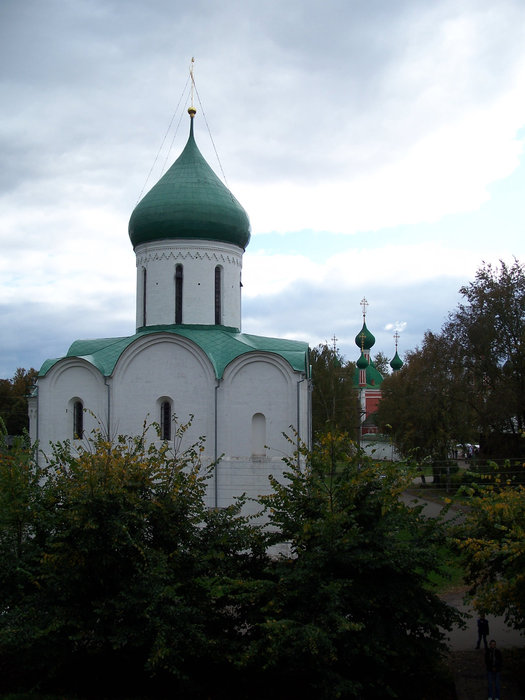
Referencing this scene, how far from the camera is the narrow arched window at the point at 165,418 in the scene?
50.7 feet

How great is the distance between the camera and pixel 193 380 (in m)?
15.3

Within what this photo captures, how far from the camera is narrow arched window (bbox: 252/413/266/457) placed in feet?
49.7

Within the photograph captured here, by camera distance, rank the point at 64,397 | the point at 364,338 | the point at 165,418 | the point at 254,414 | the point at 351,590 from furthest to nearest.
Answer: the point at 364,338 → the point at 64,397 → the point at 165,418 → the point at 254,414 → the point at 351,590

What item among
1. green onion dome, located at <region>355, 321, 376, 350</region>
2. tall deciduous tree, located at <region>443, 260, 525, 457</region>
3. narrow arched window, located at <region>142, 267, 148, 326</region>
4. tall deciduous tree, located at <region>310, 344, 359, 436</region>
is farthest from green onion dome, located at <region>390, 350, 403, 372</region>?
narrow arched window, located at <region>142, 267, 148, 326</region>

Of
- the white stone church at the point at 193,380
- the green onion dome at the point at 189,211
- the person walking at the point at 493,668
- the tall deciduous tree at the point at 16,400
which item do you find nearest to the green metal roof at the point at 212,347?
the white stone church at the point at 193,380

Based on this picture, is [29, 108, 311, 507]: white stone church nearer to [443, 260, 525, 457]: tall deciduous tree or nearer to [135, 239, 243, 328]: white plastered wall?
[135, 239, 243, 328]: white plastered wall

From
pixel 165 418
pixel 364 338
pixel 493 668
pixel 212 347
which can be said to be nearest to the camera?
pixel 493 668

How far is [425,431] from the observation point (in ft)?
90.6

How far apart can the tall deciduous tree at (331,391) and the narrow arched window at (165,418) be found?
15.8m

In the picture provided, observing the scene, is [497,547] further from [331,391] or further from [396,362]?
[396,362]

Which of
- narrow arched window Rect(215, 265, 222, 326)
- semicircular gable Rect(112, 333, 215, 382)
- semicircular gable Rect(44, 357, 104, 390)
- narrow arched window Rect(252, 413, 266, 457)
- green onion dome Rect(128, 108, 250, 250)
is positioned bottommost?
narrow arched window Rect(252, 413, 266, 457)

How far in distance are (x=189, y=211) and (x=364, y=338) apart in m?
37.7

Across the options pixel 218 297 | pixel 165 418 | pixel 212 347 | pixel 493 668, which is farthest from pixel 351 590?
pixel 218 297

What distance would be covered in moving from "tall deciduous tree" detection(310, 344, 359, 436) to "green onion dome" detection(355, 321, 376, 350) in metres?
19.9
